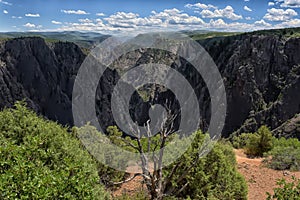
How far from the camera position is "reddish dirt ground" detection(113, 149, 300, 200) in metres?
17.6

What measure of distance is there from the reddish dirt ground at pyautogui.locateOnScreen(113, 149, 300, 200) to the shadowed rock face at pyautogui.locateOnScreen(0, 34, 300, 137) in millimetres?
67345

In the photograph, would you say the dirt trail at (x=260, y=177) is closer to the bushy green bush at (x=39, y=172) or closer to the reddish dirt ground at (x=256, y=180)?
the reddish dirt ground at (x=256, y=180)

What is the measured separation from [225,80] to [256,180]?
94.1m

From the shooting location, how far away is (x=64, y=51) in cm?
13025

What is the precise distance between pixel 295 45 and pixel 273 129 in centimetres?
2788

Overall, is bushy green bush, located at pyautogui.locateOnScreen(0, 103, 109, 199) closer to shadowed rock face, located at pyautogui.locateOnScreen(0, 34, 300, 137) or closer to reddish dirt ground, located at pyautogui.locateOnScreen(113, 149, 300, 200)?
reddish dirt ground, located at pyautogui.locateOnScreen(113, 149, 300, 200)

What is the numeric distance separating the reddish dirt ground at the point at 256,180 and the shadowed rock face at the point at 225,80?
221 ft

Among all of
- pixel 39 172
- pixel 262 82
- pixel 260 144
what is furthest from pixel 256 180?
pixel 262 82

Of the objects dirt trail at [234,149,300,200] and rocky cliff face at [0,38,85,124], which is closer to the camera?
dirt trail at [234,149,300,200]

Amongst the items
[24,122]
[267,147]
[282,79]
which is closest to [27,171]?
[24,122]

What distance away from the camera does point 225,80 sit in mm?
111125

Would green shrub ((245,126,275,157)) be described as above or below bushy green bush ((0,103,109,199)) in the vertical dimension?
below

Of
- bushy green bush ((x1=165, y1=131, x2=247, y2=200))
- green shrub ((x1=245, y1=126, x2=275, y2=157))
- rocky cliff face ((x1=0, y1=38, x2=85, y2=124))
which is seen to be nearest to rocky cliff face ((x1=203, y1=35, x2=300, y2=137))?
green shrub ((x1=245, y1=126, x2=275, y2=157))

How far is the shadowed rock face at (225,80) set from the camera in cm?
9344
